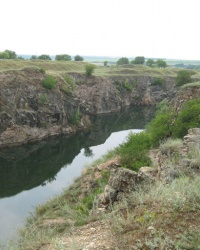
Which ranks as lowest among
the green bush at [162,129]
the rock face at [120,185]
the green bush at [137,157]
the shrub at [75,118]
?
the shrub at [75,118]

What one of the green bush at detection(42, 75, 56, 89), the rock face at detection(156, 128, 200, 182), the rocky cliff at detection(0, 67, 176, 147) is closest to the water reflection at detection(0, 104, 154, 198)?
the rocky cliff at detection(0, 67, 176, 147)

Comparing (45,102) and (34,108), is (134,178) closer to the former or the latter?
(34,108)

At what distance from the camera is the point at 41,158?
143 ft

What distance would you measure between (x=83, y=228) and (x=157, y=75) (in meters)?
101

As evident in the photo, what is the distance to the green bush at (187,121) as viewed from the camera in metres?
22.3

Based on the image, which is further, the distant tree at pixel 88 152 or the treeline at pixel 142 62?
the treeline at pixel 142 62

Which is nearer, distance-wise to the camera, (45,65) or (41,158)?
(41,158)

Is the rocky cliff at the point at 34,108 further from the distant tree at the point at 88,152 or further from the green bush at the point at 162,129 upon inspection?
the green bush at the point at 162,129

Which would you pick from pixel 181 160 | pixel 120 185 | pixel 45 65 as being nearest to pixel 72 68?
pixel 45 65

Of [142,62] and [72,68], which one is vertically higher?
[142,62]

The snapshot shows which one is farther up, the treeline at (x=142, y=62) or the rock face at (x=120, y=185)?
the treeline at (x=142, y=62)

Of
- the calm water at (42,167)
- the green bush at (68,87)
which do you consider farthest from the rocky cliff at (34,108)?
the calm water at (42,167)

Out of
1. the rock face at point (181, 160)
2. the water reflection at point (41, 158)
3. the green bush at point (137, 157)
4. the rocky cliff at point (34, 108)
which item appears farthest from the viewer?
the rocky cliff at point (34, 108)

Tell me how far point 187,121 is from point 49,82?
3903 centimetres
